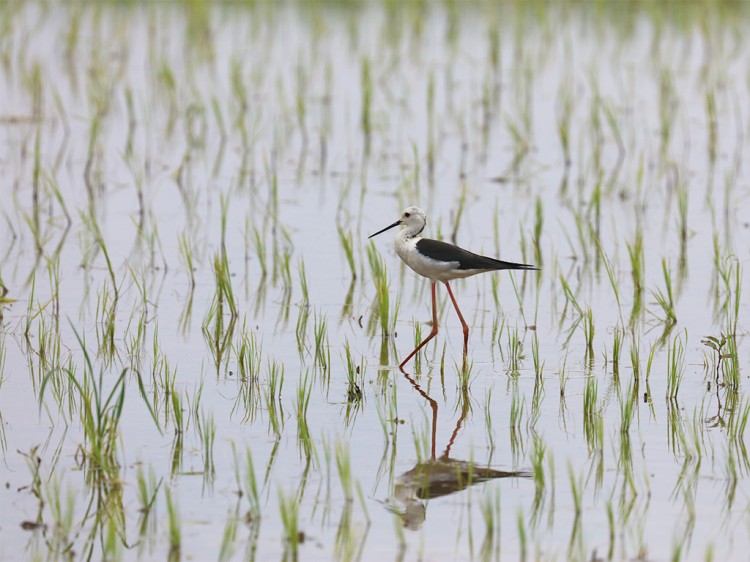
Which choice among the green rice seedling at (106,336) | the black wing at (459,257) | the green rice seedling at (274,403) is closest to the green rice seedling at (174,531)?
the green rice seedling at (274,403)

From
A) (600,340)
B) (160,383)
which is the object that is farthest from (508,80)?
(160,383)

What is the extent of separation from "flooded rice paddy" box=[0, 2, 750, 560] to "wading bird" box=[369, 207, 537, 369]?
0.23m

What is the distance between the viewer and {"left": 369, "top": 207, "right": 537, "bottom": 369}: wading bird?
6.43 meters

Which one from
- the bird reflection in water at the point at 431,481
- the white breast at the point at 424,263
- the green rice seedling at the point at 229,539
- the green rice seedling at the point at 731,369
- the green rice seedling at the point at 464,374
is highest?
the white breast at the point at 424,263

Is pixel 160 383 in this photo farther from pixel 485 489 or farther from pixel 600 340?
pixel 600 340

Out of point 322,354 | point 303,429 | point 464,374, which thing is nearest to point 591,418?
point 464,374

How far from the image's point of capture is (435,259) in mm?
6508

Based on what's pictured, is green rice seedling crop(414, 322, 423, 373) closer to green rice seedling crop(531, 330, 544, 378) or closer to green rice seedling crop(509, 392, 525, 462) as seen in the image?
green rice seedling crop(531, 330, 544, 378)

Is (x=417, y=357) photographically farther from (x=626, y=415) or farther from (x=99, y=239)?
(x=99, y=239)

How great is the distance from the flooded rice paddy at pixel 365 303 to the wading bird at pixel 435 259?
0.23 m

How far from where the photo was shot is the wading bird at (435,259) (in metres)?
6.43

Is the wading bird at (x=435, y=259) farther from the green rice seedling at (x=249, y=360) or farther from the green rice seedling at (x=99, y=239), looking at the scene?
the green rice seedling at (x=99, y=239)

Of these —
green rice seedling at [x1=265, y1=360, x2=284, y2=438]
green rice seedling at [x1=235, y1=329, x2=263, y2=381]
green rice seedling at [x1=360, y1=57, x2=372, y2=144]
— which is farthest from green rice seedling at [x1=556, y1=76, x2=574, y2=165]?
green rice seedling at [x1=265, y1=360, x2=284, y2=438]

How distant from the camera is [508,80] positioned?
13609mm
